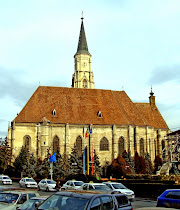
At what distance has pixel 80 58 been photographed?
3088 inches

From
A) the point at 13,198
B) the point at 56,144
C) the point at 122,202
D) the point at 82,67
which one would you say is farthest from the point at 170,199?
the point at 82,67

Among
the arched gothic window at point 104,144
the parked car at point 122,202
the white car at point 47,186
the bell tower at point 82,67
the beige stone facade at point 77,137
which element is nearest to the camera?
the parked car at point 122,202

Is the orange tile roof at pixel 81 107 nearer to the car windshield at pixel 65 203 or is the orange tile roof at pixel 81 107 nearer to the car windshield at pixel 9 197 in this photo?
the car windshield at pixel 9 197

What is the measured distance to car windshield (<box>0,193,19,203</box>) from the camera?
10.9m

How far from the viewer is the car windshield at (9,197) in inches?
430

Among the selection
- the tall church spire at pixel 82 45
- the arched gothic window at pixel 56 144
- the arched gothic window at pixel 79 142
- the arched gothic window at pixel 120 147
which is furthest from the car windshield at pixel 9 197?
the tall church spire at pixel 82 45

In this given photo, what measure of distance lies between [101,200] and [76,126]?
4318 centimetres

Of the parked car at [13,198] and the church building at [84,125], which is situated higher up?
the church building at [84,125]

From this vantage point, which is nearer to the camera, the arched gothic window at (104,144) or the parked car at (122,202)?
the parked car at (122,202)

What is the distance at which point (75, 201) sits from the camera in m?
6.99

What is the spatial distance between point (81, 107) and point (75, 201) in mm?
45840

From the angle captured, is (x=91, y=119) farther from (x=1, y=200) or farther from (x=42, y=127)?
(x=1, y=200)

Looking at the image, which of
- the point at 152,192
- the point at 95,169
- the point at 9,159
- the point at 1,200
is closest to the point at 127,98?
the point at 95,169

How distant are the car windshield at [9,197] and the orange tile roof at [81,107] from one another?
3831cm
